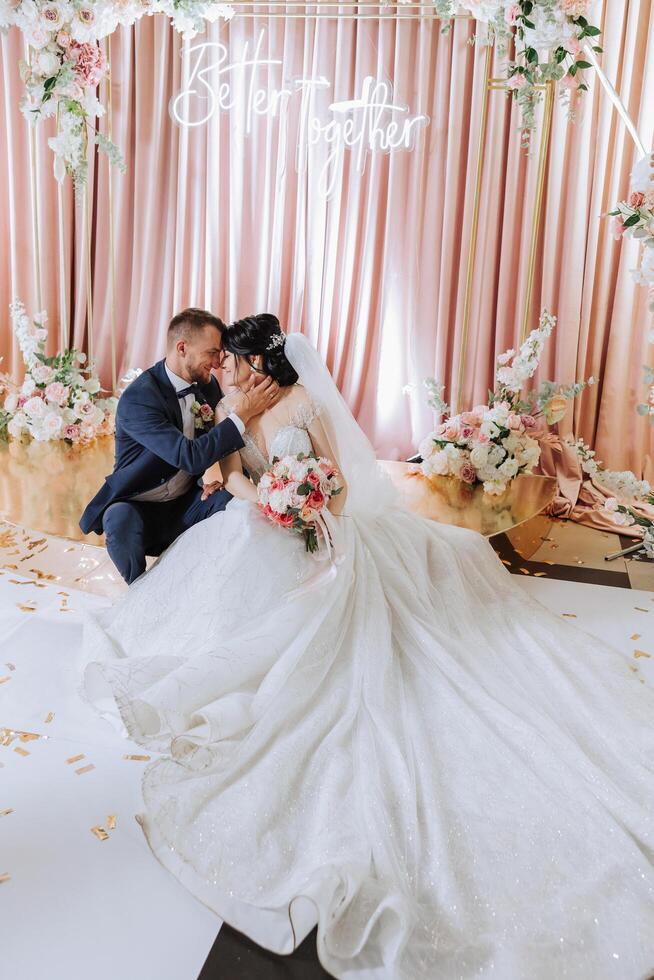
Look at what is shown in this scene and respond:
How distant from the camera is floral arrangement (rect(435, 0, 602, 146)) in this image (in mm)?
3385

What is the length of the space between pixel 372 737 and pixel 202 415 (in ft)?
5.39

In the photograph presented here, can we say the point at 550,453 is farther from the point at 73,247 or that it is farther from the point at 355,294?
the point at 73,247

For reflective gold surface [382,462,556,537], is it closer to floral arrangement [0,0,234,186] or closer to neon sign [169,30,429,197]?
neon sign [169,30,429,197]

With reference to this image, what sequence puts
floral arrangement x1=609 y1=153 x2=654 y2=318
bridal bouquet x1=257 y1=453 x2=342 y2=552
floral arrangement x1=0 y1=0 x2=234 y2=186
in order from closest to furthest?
1. bridal bouquet x1=257 y1=453 x2=342 y2=552
2. floral arrangement x1=609 y1=153 x2=654 y2=318
3. floral arrangement x1=0 y1=0 x2=234 y2=186


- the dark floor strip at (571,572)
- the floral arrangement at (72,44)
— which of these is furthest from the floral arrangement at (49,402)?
the dark floor strip at (571,572)

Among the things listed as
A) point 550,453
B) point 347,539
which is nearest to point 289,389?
point 347,539

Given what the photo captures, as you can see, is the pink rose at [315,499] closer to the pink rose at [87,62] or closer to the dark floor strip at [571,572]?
the dark floor strip at [571,572]

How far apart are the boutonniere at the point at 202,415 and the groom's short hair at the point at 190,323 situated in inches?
11.2

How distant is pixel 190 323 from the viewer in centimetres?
316

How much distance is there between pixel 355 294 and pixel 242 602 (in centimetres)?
335

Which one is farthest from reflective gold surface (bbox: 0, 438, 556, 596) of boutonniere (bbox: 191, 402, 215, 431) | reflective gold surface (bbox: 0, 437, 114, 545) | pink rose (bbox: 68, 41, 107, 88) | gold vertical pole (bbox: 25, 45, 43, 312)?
pink rose (bbox: 68, 41, 107, 88)

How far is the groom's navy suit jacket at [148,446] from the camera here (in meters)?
3.06

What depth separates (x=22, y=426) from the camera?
4.80 meters

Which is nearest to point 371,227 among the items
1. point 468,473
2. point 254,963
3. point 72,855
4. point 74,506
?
point 468,473
